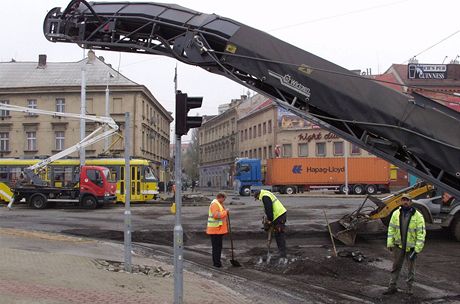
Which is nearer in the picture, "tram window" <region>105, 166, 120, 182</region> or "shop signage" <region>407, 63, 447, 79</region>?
"tram window" <region>105, 166, 120, 182</region>

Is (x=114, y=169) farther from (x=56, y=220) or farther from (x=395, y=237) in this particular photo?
(x=395, y=237)

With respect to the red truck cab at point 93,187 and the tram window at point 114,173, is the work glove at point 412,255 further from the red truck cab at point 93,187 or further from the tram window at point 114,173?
the tram window at point 114,173

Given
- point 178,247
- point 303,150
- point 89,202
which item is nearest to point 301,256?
point 178,247

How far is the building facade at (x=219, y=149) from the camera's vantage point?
8025cm

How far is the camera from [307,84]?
858cm

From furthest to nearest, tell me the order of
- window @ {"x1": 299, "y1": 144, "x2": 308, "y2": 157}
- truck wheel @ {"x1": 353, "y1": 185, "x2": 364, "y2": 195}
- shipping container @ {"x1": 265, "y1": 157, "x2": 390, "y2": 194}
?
window @ {"x1": 299, "y1": 144, "x2": 308, "y2": 157}, truck wheel @ {"x1": 353, "y1": 185, "x2": 364, "y2": 195}, shipping container @ {"x1": 265, "y1": 157, "x2": 390, "y2": 194}

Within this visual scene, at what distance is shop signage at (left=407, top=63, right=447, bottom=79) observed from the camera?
52.7 meters

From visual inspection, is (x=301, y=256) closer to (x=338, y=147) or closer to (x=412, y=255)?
(x=412, y=255)

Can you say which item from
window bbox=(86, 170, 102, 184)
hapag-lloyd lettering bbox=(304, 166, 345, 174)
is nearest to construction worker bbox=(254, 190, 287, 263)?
window bbox=(86, 170, 102, 184)

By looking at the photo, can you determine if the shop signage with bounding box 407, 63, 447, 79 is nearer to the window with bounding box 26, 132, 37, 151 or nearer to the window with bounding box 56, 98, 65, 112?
the window with bounding box 56, 98, 65, 112

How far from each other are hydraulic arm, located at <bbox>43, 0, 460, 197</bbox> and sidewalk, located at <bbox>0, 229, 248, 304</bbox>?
11.4 ft

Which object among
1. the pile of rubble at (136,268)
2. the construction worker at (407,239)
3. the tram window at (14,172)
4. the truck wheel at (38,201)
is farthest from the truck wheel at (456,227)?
the tram window at (14,172)

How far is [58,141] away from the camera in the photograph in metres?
52.8

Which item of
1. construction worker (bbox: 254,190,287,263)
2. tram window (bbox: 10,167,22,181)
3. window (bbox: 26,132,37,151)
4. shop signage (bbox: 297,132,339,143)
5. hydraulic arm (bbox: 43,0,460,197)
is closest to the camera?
hydraulic arm (bbox: 43,0,460,197)
